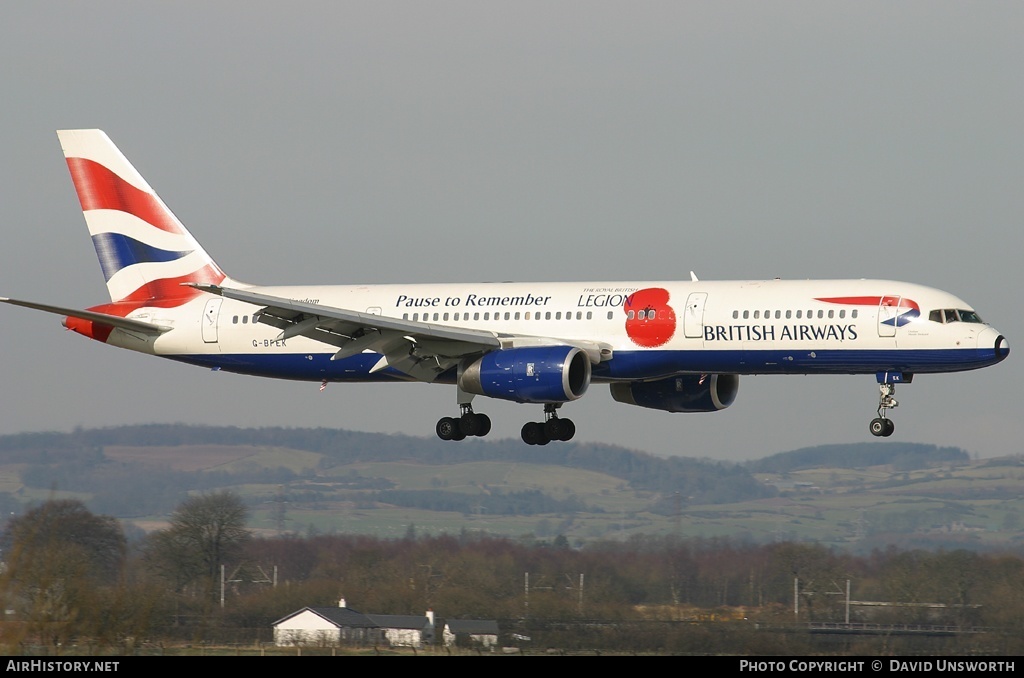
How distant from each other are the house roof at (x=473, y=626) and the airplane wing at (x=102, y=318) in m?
15.5

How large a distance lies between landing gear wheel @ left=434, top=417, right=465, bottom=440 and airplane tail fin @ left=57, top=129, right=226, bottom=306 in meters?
9.46

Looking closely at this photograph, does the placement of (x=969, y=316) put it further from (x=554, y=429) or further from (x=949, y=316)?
(x=554, y=429)

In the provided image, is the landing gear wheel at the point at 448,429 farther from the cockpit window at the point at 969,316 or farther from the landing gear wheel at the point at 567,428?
the cockpit window at the point at 969,316

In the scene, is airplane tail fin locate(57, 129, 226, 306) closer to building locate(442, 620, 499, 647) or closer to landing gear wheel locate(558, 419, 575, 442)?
landing gear wheel locate(558, 419, 575, 442)

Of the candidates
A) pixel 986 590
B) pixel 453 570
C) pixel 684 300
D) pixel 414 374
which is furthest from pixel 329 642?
pixel 986 590

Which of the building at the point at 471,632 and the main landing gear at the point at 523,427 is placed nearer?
the building at the point at 471,632

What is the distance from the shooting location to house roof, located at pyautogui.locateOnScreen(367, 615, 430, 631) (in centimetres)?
4266

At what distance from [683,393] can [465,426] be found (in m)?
6.97

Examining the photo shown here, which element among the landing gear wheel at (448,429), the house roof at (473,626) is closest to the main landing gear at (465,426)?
the landing gear wheel at (448,429)

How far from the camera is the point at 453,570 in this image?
45469 millimetres

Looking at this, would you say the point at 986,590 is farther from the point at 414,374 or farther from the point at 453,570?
the point at 414,374

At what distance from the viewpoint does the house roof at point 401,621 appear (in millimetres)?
42656

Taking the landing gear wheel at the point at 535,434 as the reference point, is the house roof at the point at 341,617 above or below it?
below

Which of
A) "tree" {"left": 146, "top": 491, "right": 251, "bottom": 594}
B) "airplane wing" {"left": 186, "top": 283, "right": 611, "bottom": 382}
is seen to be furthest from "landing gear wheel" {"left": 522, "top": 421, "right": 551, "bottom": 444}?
"tree" {"left": 146, "top": 491, "right": 251, "bottom": 594}
